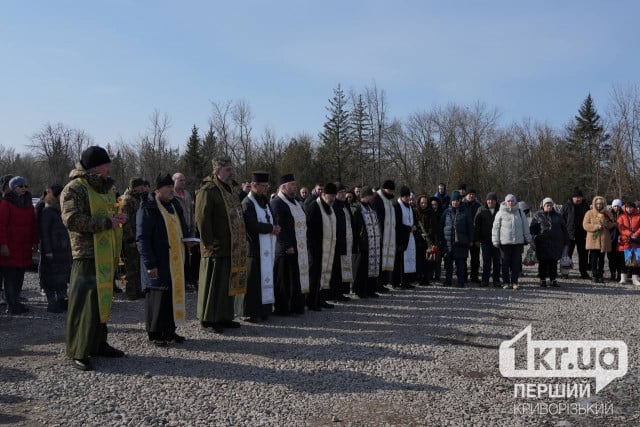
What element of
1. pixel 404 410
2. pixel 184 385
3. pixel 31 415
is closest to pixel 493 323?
pixel 404 410

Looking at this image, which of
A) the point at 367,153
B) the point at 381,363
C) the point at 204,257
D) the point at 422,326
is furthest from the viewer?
the point at 367,153

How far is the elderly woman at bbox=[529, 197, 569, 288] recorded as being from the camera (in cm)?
1195

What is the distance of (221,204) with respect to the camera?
7238mm

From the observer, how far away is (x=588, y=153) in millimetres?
43500

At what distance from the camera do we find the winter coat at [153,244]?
639 centimetres

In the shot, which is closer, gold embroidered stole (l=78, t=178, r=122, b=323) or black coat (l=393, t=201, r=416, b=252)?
gold embroidered stole (l=78, t=178, r=122, b=323)

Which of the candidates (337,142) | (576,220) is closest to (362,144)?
(337,142)

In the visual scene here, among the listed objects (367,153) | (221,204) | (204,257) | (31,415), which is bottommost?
(31,415)

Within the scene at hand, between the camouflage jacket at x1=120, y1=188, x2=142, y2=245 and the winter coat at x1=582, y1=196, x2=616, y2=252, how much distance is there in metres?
9.46

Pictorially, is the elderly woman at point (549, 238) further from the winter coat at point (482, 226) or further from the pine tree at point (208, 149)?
the pine tree at point (208, 149)

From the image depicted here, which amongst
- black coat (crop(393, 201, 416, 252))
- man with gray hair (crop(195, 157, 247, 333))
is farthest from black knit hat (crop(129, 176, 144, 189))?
black coat (crop(393, 201, 416, 252))

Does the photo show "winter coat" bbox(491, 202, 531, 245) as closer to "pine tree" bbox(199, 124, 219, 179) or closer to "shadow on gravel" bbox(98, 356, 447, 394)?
"shadow on gravel" bbox(98, 356, 447, 394)

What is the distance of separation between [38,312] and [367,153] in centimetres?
3483

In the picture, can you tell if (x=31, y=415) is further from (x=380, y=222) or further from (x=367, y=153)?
(x=367, y=153)
